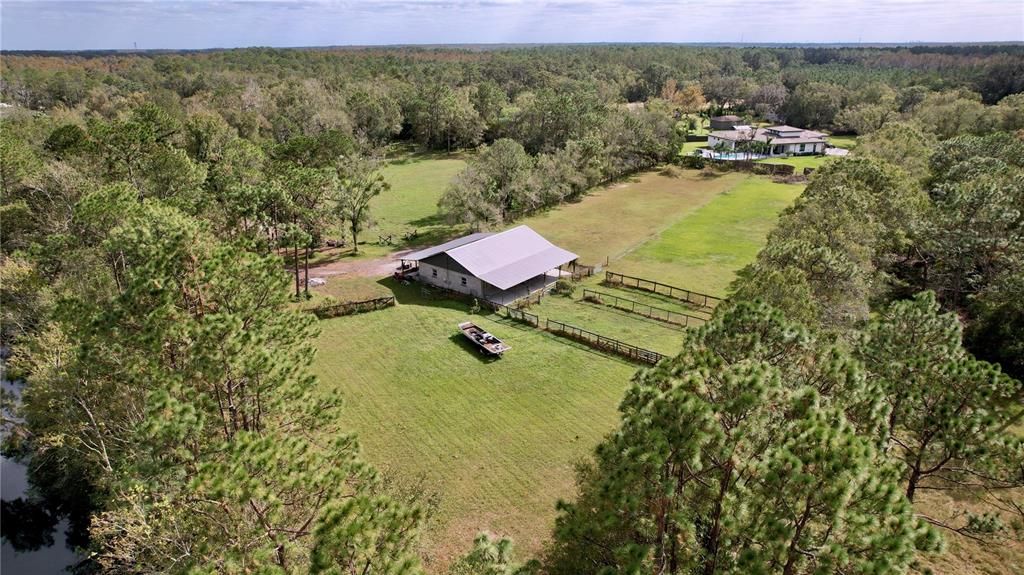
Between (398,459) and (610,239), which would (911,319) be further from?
(610,239)

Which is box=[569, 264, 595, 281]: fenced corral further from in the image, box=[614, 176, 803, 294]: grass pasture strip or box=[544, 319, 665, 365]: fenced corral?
box=[544, 319, 665, 365]: fenced corral

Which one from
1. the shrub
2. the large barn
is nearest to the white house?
the large barn

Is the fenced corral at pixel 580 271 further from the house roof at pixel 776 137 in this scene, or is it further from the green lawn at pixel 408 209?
the house roof at pixel 776 137

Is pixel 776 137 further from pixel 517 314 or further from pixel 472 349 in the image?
pixel 472 349

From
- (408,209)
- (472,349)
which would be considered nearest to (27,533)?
(472,349)

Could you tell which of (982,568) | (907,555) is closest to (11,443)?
(907,555)

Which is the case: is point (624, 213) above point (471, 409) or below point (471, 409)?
above
